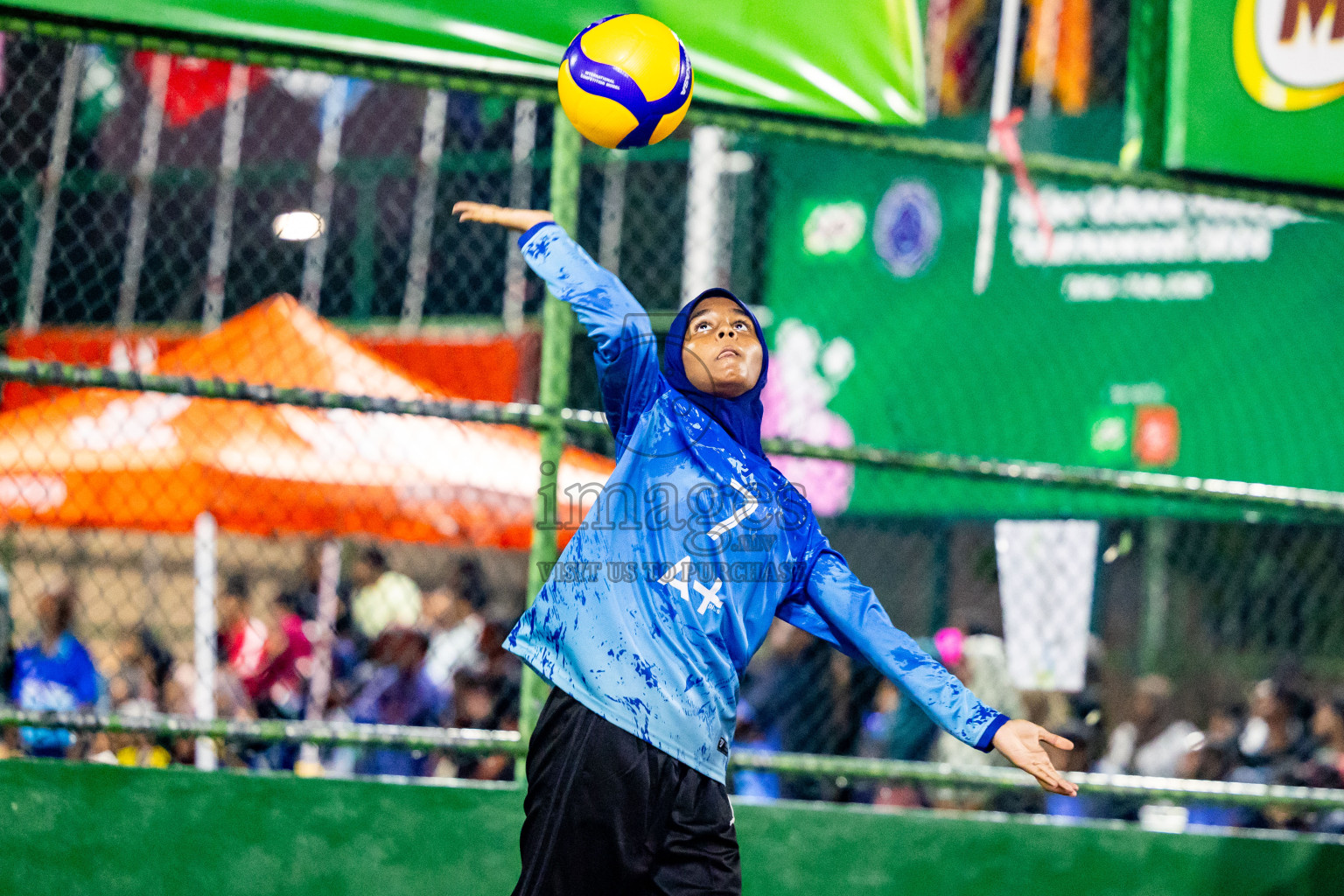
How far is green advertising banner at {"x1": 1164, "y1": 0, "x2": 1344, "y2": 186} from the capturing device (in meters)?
4.59

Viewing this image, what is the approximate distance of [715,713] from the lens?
9.41 ft

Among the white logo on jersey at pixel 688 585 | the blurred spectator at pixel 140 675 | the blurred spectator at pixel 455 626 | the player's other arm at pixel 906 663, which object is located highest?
the white logo on jersey at pixel 688 585

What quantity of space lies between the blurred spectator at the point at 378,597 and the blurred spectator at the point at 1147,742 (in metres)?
4.65

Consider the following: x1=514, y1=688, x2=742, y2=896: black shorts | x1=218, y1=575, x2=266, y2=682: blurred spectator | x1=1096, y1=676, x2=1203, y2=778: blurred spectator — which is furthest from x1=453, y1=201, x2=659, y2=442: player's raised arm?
x1=218, y1=575, x2=266, y2=682: blurred spectator

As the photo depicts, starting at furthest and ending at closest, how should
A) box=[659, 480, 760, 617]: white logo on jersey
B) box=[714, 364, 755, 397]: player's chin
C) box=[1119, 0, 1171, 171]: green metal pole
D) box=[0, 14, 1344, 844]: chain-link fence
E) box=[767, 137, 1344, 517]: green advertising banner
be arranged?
box=[767, 137, 1344, 517]: green advertising banner
box=[0, 14, 1344, 844]: chain-link fence
box=[1119, 0, 1171, 171]: green metal pole
box=[714, 364, 755, 397]: player's chin
box=[659, 480, 760, 617]: white logo on jersey

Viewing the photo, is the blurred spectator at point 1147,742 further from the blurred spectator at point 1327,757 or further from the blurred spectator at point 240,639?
the blurred spectator at point 240,639

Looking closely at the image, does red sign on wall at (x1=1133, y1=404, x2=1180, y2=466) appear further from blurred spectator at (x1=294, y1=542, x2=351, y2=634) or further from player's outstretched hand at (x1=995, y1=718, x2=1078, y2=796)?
player's outstretched hand at (x1=995, y1=718, x2=1078, y2=796)

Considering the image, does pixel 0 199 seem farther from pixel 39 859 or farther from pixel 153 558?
pixel 39 859

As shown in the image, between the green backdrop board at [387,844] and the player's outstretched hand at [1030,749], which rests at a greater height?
the player's outstretched hand at [1030,749]

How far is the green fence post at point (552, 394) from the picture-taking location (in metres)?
3.98

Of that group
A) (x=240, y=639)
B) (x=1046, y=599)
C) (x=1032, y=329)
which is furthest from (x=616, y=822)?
(x=1032, y=329)

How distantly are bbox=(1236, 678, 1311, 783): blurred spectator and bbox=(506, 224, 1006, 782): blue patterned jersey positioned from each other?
3749mm

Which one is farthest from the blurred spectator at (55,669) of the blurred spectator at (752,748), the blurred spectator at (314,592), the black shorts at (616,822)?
the black shorts at (616,822)

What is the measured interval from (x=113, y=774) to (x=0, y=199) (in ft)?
23.3
